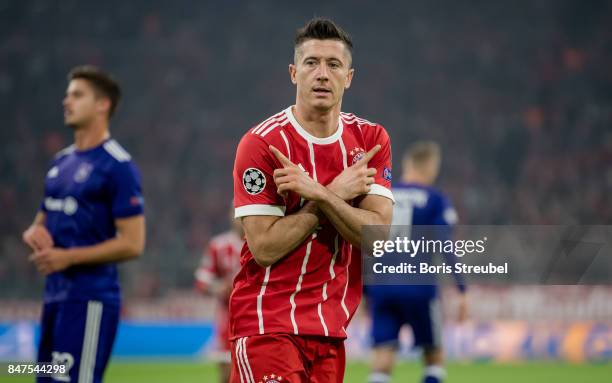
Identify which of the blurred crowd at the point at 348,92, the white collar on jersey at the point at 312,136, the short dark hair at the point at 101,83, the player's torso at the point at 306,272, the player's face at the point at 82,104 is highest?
the blurred crowd at the point at 348,92

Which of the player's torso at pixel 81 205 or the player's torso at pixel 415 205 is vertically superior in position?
the player's torso at pixel 415 205

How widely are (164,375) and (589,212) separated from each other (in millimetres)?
11398

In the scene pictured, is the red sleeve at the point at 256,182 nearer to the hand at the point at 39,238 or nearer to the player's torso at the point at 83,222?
the player's torso at the point at 83,222

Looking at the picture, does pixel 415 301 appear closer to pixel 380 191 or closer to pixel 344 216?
pixel 380 191

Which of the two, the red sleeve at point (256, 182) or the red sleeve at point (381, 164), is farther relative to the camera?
the red sleeve at point (381, 164)

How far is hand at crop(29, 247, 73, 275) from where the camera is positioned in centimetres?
480

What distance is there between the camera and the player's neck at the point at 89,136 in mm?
5176

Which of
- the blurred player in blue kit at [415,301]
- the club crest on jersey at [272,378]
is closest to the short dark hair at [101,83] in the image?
the club crest on jersey at [272,378]

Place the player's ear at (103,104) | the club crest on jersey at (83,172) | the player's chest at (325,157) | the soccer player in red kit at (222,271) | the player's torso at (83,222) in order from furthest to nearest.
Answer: the soccer player in red kit at (222,271) → the player's ear at (103,104) → the club crest on jersey at (83,172) → the player's torso at (83,222) → the player's chest at (325,157)

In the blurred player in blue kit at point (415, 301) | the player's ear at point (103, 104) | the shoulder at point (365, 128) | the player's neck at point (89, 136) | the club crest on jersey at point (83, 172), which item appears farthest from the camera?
the blurred player in blue kit at point (415, 301)

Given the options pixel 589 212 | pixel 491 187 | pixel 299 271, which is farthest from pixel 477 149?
pixel 299 271

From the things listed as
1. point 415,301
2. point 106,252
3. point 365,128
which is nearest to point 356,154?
point 365,128

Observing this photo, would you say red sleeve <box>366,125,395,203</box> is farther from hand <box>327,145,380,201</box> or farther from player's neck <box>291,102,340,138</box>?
player's neck <box>291,102,340,138</box>

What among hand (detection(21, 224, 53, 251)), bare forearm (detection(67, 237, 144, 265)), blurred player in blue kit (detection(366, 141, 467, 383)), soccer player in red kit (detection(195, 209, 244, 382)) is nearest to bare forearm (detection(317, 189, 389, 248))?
bare forearm (detection(67, 237, 144, 265))
